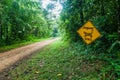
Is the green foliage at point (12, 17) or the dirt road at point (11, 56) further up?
the green foliage at point (12, 17)

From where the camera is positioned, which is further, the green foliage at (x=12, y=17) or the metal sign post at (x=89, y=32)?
the green foliage at (x=12, y=17)

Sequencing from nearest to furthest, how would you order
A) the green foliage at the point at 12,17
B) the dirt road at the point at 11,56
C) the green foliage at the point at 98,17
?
the green foliage at the point at 98,17, the dirt road at the point at 11,56, the green foliage at the point at 12,17

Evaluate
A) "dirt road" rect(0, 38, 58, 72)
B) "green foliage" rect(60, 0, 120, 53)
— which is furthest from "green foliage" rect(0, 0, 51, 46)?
"green foliage" rect(60, 0, 120, 53)

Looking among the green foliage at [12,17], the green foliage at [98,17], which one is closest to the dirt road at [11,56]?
the green foliage at [98,17]

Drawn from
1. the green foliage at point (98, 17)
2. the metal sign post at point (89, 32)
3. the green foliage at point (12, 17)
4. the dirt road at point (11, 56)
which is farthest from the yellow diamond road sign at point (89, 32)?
the green foliage at point (12, 17)

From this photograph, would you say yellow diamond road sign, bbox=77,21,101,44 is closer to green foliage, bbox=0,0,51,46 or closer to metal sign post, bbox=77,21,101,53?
metal sign post, bbox=77,21,101,53

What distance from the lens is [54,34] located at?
84.0 meters

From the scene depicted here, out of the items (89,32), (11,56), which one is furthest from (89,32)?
(11,56)

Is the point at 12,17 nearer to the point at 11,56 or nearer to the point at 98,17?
the point at 11,56

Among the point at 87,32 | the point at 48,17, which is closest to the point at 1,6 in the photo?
the point at 87,32

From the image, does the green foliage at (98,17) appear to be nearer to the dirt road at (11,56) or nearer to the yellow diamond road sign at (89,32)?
the yellow diamond road sign at (89,32)

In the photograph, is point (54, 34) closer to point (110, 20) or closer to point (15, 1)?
point (15, 1)

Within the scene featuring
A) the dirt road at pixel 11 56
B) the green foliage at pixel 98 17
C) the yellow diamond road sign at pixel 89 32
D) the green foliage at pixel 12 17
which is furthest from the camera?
the green foliage at pixel 12 17

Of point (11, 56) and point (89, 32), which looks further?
point (11, 56)
